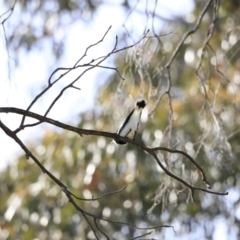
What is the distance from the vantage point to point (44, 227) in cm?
581

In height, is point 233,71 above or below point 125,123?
above

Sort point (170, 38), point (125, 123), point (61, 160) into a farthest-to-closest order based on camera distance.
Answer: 1. point (170, 38)
2. point (61, 160)
3. point (125, 123)

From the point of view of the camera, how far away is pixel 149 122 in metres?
5.70

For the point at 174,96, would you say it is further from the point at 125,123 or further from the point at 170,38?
the point at 125,123

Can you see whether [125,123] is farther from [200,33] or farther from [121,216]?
[200,33]

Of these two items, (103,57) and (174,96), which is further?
(174,96)

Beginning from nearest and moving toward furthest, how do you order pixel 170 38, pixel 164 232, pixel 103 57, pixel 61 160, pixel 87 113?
pixel 103 57
pixel 164 232
pixel 61 160
pixel 87 113
pixel 170 38

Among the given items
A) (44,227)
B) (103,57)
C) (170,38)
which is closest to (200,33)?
(170,38)

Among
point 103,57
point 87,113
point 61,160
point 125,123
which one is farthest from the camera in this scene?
point 87,113

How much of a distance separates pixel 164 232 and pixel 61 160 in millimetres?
1032

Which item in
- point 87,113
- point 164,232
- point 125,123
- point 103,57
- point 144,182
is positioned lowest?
point 103,57

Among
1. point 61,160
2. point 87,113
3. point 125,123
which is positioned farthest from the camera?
point 87,113

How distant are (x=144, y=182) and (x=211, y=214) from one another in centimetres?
56

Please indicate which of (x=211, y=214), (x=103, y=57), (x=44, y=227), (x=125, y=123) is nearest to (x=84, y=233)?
(x=44, y=227)
